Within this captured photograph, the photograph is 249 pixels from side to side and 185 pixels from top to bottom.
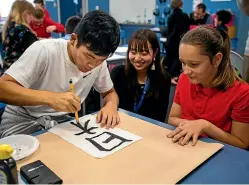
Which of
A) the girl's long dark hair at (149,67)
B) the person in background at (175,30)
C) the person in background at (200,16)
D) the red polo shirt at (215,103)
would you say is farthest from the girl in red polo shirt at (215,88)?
the person in background at (200,16)

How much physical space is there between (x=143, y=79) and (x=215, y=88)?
64 cm

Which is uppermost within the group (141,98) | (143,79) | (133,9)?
(133,9)

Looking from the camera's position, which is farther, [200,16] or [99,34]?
[200,16]

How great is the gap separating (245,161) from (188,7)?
506 cm

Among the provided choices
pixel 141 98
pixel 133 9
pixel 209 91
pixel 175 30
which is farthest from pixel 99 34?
pixel 133 9

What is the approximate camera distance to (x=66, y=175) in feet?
2.47

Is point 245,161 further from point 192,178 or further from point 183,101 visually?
point 183,101

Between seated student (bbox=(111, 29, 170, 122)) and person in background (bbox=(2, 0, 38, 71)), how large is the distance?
135 centimetres

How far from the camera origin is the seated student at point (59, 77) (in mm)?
1059

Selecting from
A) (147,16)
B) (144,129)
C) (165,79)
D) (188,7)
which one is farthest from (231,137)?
(147,16)

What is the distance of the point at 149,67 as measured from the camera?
5.70ft

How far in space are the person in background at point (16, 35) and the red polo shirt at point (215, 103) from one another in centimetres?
192

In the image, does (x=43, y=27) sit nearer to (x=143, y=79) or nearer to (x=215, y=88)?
(x=143, y=79)

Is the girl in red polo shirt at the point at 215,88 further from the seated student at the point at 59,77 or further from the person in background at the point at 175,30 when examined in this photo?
the person in background at the point at 175,30
